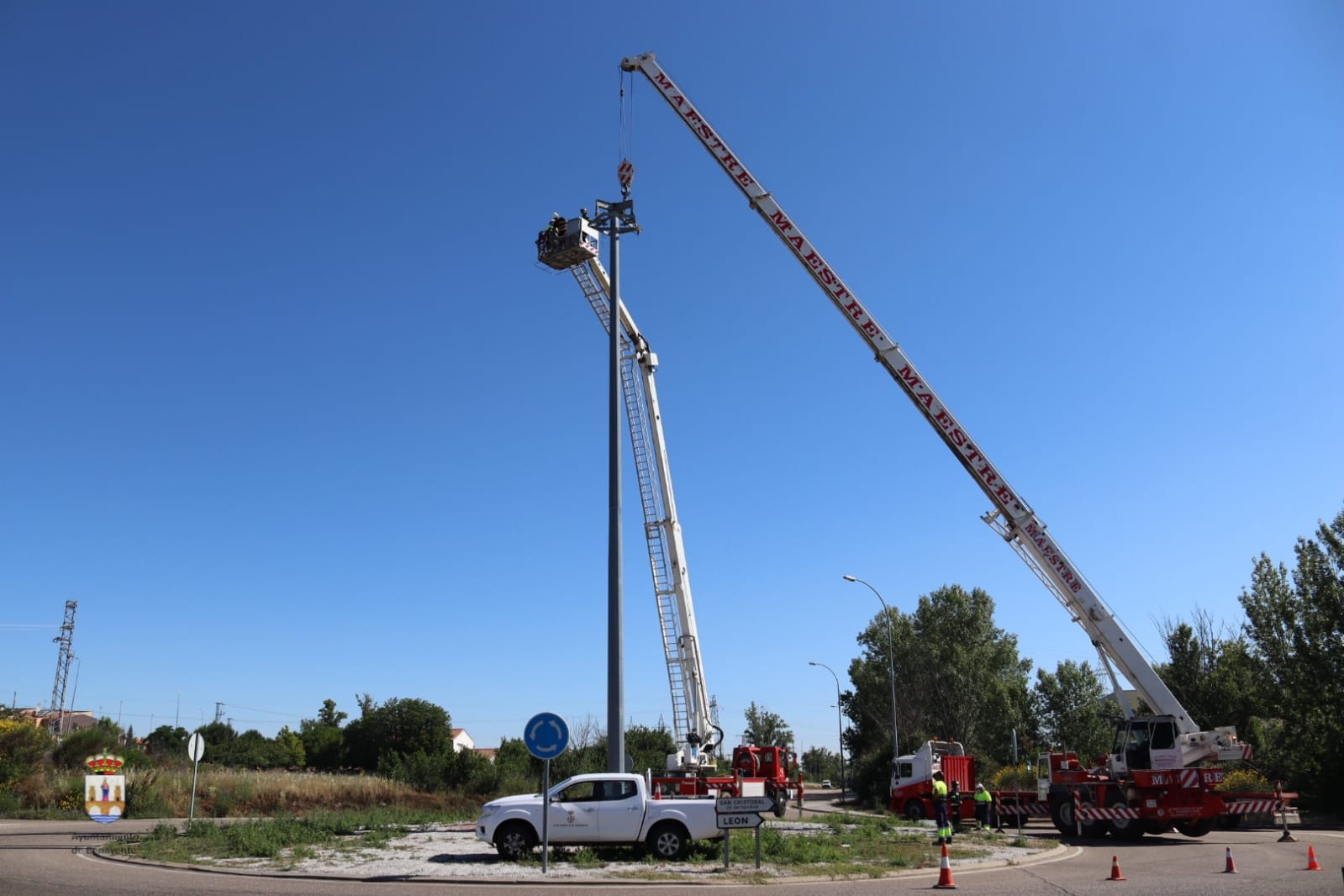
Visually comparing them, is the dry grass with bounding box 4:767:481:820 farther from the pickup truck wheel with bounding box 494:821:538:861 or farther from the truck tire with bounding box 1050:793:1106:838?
the truck tire with bounding box 1050:793:1106:838

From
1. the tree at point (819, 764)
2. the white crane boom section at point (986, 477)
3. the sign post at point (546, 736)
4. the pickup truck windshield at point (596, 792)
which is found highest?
the white crane boom section at point (986, 477)

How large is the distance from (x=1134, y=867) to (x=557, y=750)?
11.3m

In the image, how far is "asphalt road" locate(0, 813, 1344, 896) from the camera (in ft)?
40.6

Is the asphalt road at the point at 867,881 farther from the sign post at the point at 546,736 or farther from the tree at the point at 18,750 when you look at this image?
the tree at the point at 18,750

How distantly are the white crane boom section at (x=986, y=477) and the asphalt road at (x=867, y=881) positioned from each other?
18.2 feet

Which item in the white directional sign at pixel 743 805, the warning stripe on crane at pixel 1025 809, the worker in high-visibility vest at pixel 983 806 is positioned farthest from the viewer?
the warning stripe on crane at pixel 1025 809

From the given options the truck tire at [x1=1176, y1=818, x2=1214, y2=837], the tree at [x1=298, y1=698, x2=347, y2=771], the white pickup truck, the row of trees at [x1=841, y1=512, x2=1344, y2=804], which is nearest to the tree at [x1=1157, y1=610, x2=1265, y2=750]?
the row of trees at [x1=841, y1=512, x2=1344, y2=804]

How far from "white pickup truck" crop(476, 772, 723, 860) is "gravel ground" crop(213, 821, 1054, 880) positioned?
1.10 ft

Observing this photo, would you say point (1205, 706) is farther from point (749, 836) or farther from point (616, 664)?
point (616, 664)

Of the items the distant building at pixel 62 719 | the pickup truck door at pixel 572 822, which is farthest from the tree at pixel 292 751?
the pickup truck door at pixel 572 822

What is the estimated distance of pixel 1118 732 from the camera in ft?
82.9

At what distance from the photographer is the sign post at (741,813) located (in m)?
14.3

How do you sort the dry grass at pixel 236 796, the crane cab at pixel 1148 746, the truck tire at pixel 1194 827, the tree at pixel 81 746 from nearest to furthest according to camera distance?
the crane cab at pixel 1148 746, the truck tire at pixel 1194 827, the dry grass at pixel 236 796, the tree at pixel 81 746

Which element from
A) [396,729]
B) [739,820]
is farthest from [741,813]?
[396,729]
